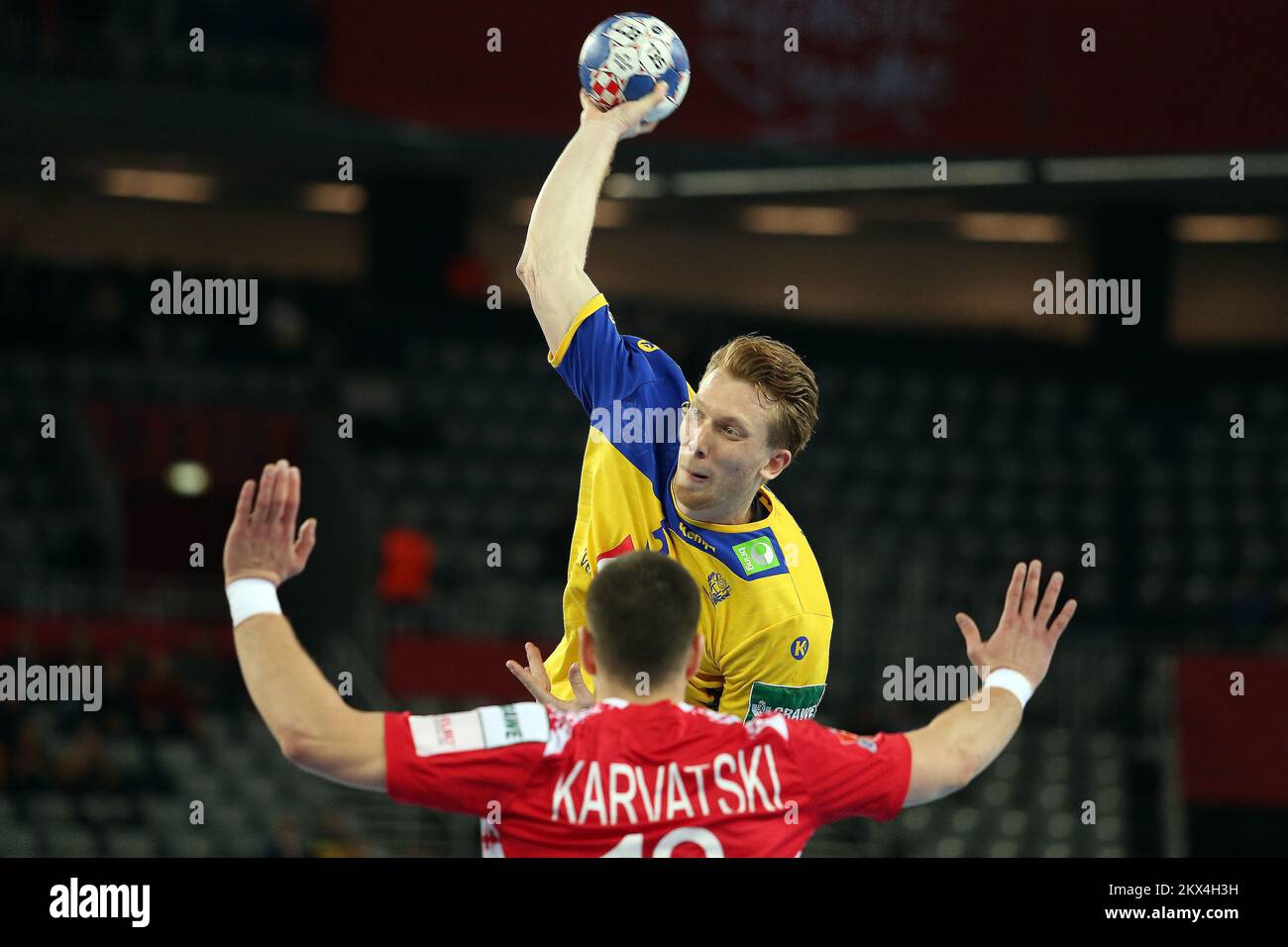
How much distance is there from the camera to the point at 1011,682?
17.1 ft

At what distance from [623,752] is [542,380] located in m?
19.3

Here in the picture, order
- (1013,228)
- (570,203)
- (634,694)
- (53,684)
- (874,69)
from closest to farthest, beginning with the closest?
(634,694) → (570,203) → (53,684) → (874,69) → (1013,228)

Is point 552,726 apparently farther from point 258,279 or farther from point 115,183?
point 115,183

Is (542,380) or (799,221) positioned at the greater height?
(799,221)

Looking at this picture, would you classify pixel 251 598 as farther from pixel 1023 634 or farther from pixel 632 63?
pixel 632 63

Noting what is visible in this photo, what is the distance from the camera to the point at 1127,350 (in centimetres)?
Result: 2584

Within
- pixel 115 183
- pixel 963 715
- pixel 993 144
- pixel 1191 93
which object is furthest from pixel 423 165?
pixel 963 715

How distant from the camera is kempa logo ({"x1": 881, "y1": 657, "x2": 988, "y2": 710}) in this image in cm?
1823

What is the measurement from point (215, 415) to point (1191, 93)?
509 inches

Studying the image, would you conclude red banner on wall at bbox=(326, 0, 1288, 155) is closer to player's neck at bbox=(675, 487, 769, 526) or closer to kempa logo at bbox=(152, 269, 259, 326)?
kempa logo at bbox=(152, 269, 259, 326)

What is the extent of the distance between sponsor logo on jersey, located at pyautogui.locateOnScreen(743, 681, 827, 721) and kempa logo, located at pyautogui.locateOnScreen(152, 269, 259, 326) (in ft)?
52.6
